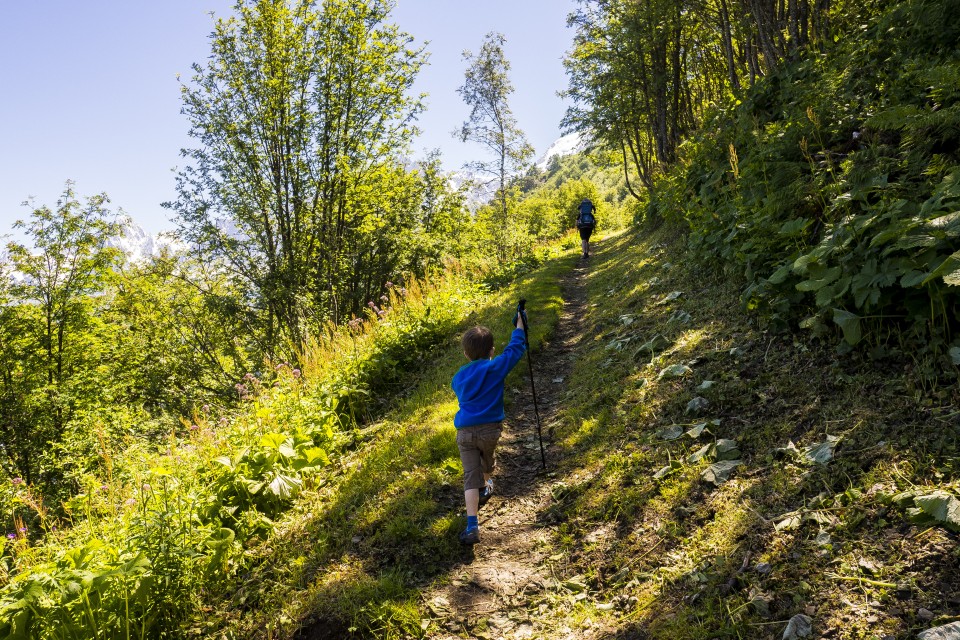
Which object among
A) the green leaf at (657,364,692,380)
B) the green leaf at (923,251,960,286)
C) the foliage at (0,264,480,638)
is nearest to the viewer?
the green leaf at (923,251,960,286)

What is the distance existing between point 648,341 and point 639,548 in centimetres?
341

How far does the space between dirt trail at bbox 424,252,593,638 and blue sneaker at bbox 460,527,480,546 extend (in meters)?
0.08

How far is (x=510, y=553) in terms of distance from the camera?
388 cm

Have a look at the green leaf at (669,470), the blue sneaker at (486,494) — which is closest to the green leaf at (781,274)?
the green leaf at (669,470)

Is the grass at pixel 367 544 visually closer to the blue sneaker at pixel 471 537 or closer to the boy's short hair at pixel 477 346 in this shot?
the blue sneaker at pixel 471 537

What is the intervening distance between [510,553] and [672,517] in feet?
4.34

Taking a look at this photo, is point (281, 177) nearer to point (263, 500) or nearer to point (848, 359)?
point (263, 500)

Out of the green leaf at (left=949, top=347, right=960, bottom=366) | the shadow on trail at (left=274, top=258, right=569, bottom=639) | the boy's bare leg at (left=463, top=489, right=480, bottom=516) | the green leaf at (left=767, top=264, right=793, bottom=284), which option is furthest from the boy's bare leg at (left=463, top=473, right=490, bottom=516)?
the green leaf at (left=949, top=347, right=960, bottom=366)

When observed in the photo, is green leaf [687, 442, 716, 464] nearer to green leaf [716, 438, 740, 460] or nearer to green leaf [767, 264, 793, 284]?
green leaf [716, 438, 740, 460]

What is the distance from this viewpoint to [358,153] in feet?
A: 60.6

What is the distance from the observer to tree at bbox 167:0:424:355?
1680 centimetres

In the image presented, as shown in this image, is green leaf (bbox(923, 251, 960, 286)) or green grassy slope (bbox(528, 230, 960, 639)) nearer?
green grassy slope (bbox(528, 230, 960, 639))

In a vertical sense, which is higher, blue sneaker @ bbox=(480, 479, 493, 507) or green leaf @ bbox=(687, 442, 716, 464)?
green leaf @ bbox=(687, 442, 716, 464)

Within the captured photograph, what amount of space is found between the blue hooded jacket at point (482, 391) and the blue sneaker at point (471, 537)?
89 cm
